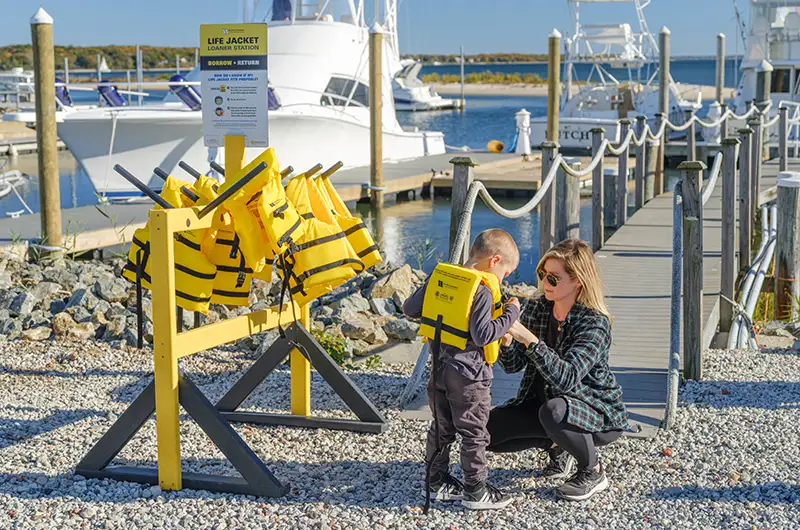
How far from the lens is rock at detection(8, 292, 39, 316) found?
8227 mm

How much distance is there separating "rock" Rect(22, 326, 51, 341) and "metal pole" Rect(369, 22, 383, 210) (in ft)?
34.5

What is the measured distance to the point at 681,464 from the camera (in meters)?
4.41

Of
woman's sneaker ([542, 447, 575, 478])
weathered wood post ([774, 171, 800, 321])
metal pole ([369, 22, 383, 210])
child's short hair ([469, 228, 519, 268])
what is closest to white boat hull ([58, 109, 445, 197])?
metal pole ([369, 22, 383, 210])

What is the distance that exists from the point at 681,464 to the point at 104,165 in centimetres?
1600

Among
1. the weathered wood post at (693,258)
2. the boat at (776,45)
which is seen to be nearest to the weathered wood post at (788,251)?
the weathered wood post at (693,258)

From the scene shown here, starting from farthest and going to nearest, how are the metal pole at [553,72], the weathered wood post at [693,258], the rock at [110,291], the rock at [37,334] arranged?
the metal pole at [553,72] → the rock at [110,291] → the rock at [37,334] → the weathered wood post at [693,258]

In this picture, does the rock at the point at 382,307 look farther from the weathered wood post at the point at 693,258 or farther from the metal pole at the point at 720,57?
the metal pole at the point at 720,57

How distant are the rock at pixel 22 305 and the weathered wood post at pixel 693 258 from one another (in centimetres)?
531

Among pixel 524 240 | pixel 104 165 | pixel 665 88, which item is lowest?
pixel 524 240

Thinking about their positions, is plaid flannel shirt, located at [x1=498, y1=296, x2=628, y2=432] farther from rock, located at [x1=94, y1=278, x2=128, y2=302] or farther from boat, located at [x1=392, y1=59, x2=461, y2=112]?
boat, located at [x1=392, y1=59, x2=461, y2=112]

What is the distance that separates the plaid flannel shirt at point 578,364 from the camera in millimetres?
3846

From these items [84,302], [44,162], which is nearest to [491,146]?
[44,162]

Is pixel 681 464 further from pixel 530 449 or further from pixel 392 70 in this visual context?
pixel 392 70

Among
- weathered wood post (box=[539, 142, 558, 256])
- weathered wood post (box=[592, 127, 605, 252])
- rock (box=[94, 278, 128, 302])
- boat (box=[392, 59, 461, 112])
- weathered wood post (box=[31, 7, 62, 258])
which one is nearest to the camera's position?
weathered wood post (box=[539, 142, 558, 256])
